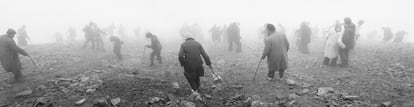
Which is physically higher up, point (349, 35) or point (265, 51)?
point (349, 35)

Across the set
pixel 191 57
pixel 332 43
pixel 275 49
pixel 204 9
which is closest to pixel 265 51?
pixel 275 49

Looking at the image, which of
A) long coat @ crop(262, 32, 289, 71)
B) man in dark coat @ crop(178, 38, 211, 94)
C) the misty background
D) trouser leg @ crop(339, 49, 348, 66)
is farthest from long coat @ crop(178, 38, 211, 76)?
the misty background

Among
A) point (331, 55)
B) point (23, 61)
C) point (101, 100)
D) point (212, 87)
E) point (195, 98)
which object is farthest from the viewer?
point (23, 61)

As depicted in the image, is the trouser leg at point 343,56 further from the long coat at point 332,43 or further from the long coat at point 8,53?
the long coat at point 8,53

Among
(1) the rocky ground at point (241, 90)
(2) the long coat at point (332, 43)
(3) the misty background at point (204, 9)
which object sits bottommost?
(1) the rocky ground at point (241, 90)

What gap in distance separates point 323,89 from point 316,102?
930mm

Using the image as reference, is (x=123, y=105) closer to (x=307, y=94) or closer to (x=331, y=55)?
(x=307, y=94)

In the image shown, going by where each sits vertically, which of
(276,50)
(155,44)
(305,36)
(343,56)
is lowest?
(343,56)

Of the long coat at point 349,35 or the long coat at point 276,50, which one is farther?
the long coat at point 349,35

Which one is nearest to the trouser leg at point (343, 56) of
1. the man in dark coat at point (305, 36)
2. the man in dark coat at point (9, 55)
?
the man in dark coat at point (305, 36)

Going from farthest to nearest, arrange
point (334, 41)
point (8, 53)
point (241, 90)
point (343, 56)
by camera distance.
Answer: point (343, 56) → point (334, 41) → point (8, 53) → point (241, 90)

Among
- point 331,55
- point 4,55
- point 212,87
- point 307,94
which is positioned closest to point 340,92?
point 307,94

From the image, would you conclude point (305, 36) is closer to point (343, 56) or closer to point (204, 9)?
point (343, 56)

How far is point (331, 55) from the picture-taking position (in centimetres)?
855
